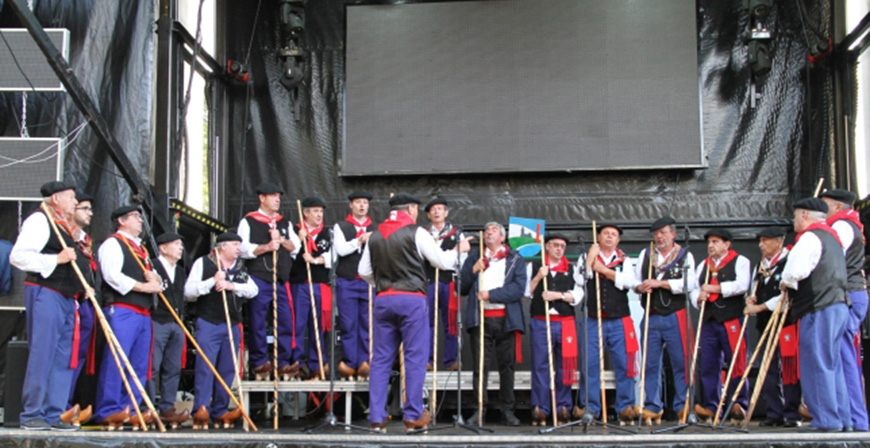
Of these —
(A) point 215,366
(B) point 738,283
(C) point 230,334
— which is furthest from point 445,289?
(B) point 738,283

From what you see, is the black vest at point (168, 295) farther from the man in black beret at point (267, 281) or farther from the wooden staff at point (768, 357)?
the wooden staff at point (768, 357)

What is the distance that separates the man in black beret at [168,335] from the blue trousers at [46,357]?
0.76m

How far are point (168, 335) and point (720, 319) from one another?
4.23 m

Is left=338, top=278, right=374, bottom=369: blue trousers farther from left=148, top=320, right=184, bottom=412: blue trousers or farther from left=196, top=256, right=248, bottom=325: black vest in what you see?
left=148, top=320, right=184, bottom=412: blue trousers

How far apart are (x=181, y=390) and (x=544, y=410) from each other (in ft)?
11.0

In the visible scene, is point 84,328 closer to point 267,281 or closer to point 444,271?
point 267,281

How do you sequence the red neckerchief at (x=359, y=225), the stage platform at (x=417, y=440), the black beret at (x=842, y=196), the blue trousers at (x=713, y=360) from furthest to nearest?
1. the red neckerchief at (x=359, y=225)
2. the blue trousers at (x=713, y=360)
3. the black beret at (x=842, y=196)
4. the stage platform at (x=417, y=440)

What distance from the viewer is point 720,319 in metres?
7.05

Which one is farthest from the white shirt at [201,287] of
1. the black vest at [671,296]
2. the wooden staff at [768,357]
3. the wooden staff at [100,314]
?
the wooden staff at [768,357]

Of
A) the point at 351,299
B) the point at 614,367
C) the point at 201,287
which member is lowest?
the point at 614,367

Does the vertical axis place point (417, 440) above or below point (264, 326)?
below

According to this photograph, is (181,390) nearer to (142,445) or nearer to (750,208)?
(142,445)

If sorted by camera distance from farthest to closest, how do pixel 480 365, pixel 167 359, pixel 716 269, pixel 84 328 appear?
pixel 716 269 → pixel 167 359 → pixel 480 365 → pixel 84 328

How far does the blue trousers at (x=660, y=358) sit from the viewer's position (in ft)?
23.1
